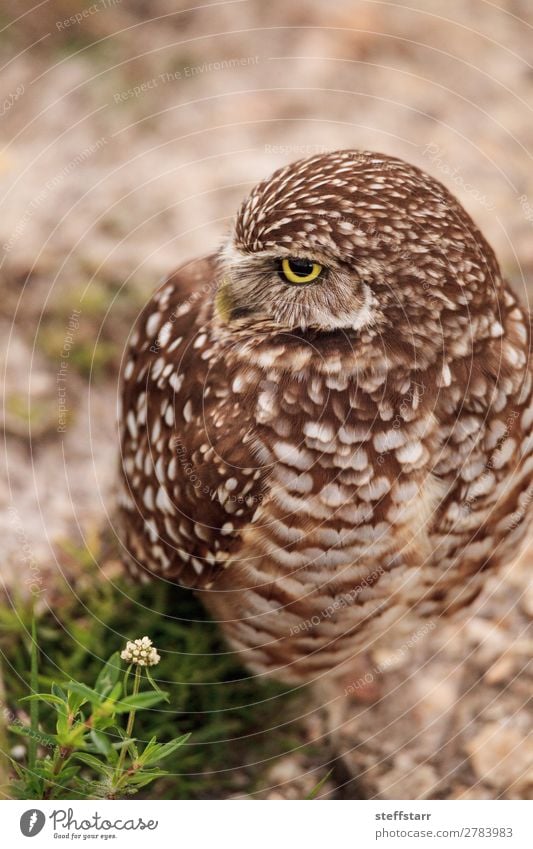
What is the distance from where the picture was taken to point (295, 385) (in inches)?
55.3

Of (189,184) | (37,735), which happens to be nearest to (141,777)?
(37,735)

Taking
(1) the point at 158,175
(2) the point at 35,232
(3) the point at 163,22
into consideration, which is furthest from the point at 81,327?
(3) the point at 163,22

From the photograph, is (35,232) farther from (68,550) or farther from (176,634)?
(176,634)

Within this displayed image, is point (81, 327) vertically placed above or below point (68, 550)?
above

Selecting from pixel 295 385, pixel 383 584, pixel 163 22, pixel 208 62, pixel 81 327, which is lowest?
pixel 383 584

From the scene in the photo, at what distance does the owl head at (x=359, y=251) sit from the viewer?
1.27 metres

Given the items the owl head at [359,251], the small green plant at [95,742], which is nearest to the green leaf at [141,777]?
the small green plant at [95,742]

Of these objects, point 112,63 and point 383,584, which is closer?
point 383,584

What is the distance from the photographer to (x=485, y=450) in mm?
1448

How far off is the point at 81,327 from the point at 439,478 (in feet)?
4.43

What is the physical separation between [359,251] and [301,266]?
10 centimetres

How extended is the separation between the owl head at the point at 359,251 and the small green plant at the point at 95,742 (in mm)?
590

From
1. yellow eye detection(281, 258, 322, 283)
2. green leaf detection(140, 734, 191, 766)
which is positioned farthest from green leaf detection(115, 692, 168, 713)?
yellow eye detection(281, 258, 322, 283)

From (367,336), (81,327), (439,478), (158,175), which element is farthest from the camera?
(158,175)
